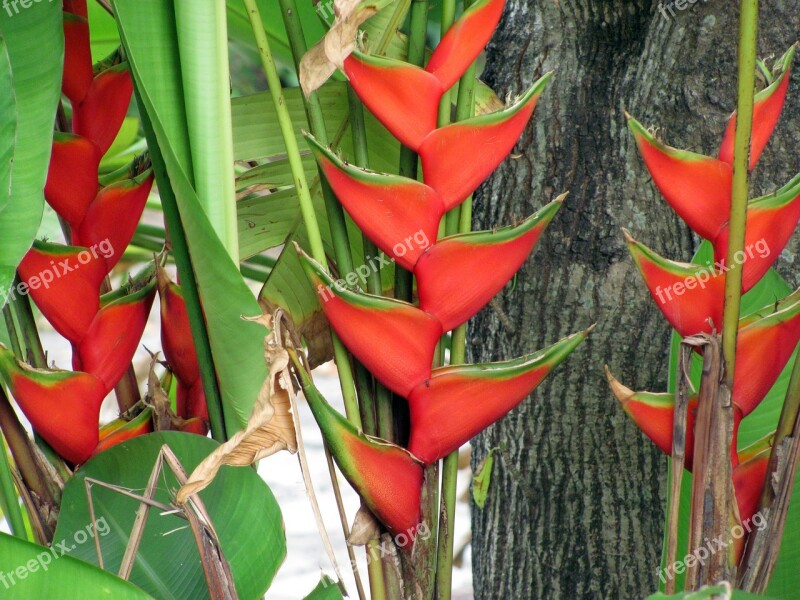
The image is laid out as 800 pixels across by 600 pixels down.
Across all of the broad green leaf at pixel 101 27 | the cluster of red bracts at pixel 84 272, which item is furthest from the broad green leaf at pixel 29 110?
the broad green leaf at pixel 101 27

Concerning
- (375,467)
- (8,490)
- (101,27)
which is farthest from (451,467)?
(101,27)

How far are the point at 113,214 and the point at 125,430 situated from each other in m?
0.13

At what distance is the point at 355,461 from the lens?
1.31ft

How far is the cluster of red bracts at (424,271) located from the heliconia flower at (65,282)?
16 centimetres

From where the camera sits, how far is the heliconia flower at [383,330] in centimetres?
39

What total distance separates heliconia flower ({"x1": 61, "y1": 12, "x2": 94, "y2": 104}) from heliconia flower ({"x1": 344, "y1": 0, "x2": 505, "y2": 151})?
0.19 metres

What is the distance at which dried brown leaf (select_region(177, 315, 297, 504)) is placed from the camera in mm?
372

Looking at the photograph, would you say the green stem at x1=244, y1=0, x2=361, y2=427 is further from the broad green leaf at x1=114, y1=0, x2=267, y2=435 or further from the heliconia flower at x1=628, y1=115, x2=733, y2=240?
the heliconia flower at x1=628, y1=115, x2=733, y2=240

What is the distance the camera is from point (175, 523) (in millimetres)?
463

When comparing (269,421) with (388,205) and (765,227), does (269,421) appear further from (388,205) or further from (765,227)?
(765,227)

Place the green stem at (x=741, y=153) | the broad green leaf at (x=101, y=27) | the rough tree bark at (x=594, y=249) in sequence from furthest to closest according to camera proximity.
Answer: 1. the broad green leaf at (x=101, y=27)
2. the rough tree bark at (x=594, y=249)
3. the green stem at (x=741, y=153)

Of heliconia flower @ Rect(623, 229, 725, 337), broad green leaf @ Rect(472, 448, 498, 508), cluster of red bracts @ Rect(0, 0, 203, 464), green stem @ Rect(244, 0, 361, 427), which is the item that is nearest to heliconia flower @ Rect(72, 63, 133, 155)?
cluster of red bracts @ Rect(0, 0, 203, 464)

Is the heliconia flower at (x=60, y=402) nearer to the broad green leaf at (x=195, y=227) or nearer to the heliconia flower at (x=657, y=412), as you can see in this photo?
the broad green leaf at (x=195, y=227)

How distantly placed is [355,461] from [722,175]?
224mm
